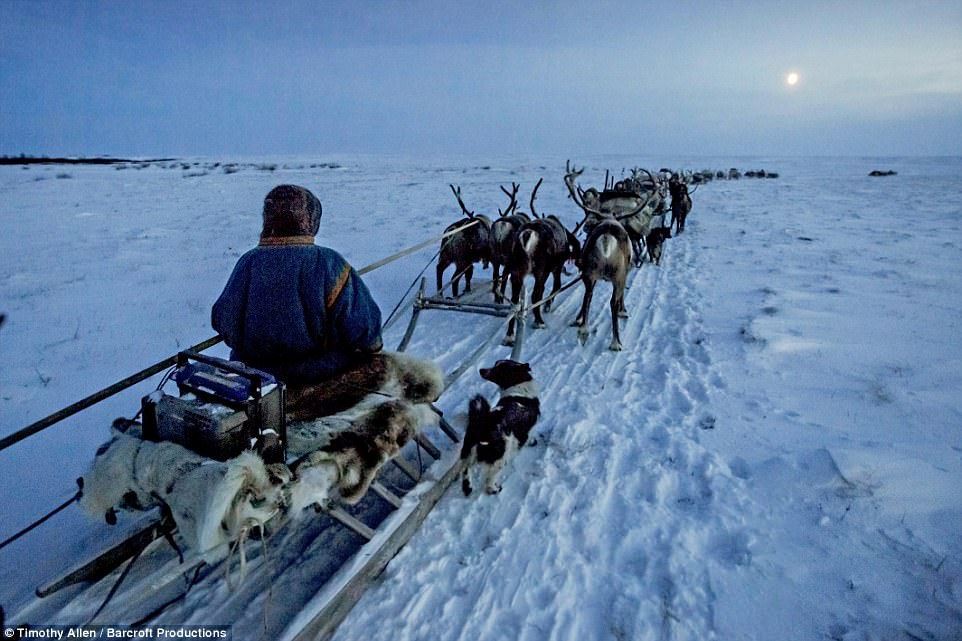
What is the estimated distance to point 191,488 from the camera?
2160 millimetres

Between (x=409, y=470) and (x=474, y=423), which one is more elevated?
(x=474, y=423)

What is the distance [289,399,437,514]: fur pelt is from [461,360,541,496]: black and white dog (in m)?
0.64

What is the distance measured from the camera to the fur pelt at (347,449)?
2.45m

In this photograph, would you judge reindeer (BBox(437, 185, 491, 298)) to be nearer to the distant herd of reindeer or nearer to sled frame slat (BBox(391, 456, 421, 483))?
the distant herd of reindeer

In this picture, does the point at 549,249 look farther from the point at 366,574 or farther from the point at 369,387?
the point at 366,574

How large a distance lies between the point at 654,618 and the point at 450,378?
2147 millimetres

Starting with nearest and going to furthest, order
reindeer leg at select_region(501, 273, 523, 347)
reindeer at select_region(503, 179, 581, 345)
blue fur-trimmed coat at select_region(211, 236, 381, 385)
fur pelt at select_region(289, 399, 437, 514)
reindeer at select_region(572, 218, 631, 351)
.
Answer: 1. fur pelt at select_region(289, 399, 437, 514)
2. blue fur-trimmed coat at select_region(211, 236, 381, 385)
3. reindeer at select_region(572, 218, 631, 351)
4. reindeer leg at select_region(501, 273, 523, 347)
5. reindeer at select_region(503, 179, 581, 345)

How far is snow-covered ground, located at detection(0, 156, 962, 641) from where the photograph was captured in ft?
9.05

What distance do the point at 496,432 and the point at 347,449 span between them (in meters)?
1.21

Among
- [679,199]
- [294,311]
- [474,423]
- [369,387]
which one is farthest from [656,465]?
[679,199]

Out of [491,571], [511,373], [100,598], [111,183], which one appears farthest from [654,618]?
[111,183]

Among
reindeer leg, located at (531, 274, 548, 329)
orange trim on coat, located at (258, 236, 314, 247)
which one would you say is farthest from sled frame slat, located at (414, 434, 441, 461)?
reindeer leg, located at (531, 274, 548, 329)

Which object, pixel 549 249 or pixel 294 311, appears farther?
pixel 549 249

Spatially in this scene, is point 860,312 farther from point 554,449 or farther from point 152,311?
point 152,311
